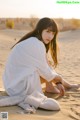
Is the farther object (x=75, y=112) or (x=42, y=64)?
(x=42, y=64)

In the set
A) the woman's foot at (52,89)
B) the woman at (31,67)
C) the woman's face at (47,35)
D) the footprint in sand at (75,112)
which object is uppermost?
the woman's face at (47,35)

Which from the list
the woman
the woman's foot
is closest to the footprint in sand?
the woman

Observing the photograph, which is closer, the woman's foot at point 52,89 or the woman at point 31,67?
the woman at point 31,67

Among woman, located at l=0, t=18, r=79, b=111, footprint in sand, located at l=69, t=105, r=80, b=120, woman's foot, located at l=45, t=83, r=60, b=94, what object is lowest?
footprint in sand, located at l=69, t=105, r=80, b=120

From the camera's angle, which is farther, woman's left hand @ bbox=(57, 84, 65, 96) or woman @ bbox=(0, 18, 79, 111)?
woman's left hand @ bbox=(57, 84, 65, 96)

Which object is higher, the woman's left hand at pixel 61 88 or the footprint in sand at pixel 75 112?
the woman's left hand at pixel 61 88

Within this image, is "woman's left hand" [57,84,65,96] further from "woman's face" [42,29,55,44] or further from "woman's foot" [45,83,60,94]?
"woman's face" [42,29,55,44]

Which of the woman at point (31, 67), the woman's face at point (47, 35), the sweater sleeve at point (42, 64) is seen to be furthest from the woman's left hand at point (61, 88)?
the woman's face at point (47, 35)

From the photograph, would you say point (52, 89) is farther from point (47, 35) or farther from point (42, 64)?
point (47, 35)

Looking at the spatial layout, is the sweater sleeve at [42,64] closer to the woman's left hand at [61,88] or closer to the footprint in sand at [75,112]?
the woman's left hand at [61,88]

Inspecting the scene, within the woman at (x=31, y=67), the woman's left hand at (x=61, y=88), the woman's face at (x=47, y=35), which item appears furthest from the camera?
the woman's left hand at (x=61, y=88)

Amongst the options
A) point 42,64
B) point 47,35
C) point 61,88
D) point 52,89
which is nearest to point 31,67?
point 42,64

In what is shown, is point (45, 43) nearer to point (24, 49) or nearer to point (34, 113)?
point (24, 49)

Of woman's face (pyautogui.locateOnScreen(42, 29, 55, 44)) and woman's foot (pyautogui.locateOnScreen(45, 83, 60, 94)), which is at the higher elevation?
woman's face (pyautogui.locateOnScreen(42, 29, 55, 44))
